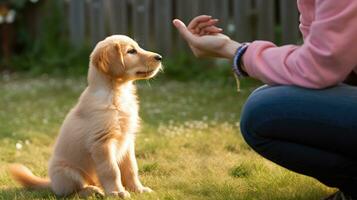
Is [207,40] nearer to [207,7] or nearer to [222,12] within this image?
[222,12]

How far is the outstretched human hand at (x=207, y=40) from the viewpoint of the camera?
2982mm

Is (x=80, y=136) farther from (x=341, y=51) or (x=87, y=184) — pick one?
(x=341, y=51)

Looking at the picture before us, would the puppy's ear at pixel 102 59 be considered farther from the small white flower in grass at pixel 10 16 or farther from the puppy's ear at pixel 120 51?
the small white flower in grass at pixel 10 16

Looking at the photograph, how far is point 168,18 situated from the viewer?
10.0 meters

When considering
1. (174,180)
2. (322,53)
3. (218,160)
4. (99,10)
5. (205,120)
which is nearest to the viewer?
(322,53)

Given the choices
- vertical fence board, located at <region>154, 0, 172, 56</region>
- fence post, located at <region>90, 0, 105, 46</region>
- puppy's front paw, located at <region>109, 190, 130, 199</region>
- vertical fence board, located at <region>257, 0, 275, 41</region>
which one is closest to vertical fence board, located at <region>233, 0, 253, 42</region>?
vertical fence board, located at <region>257, 0, 275, 41</region>

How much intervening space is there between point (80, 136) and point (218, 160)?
4.08 ft

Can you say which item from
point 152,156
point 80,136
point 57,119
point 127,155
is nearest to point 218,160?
point 152,156

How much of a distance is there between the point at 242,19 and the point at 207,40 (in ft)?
21.0

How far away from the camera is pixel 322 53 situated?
2.59m

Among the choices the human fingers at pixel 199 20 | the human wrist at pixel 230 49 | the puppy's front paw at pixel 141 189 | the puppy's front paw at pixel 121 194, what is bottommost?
the puppy's front paw at pixel 141 189

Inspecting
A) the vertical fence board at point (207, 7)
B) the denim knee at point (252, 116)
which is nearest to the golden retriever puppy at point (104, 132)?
the denim knee at point (252, 116)

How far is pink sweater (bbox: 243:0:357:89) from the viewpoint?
2574mm

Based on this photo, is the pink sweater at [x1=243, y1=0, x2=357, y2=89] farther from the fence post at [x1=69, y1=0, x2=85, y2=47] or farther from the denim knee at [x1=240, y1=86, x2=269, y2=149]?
the fence post at [x1=69, y1=0, x2=85, y2=47]
